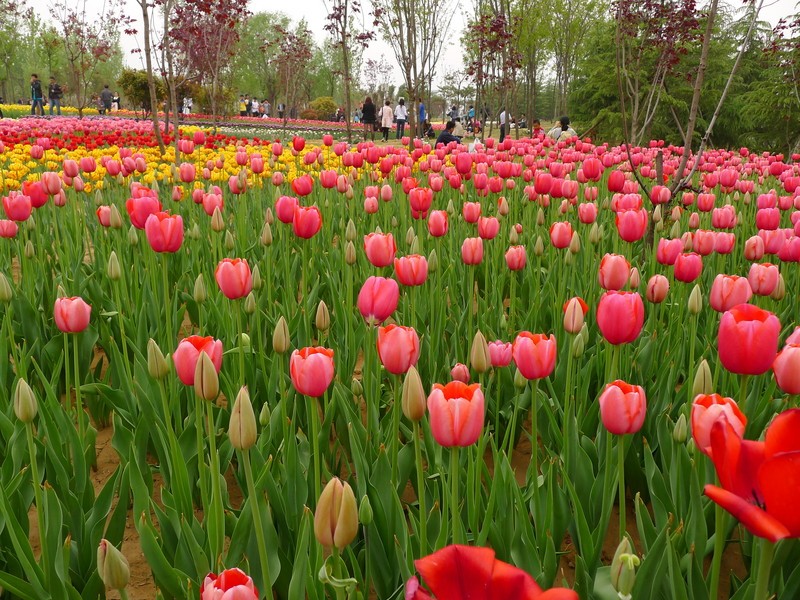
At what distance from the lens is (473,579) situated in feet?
1.83

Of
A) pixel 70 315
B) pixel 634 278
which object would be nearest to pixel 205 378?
pixel 70 315

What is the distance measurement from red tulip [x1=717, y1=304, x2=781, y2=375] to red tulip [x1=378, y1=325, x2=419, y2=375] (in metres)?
0.61

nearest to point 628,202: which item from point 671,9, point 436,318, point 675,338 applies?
point 675,338

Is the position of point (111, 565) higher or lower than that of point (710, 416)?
lower

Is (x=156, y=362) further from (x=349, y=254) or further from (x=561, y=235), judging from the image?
(x=561, y=235)

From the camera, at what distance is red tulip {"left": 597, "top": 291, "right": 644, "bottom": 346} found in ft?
5.19

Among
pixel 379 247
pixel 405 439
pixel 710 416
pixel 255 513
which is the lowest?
pixel 405 439

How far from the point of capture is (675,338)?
2.72 metres

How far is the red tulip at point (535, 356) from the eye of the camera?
1546mm

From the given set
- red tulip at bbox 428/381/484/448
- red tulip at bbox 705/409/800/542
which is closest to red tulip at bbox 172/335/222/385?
red tulip at bbox 428/381/484/448

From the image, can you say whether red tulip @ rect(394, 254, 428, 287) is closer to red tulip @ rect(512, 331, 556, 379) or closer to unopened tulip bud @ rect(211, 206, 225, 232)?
red tulip @ rect(512, 331, 556, 379)

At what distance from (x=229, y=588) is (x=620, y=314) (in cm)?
109

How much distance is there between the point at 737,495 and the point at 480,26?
17.6 metres

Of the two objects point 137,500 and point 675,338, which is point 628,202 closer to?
point 675,338
